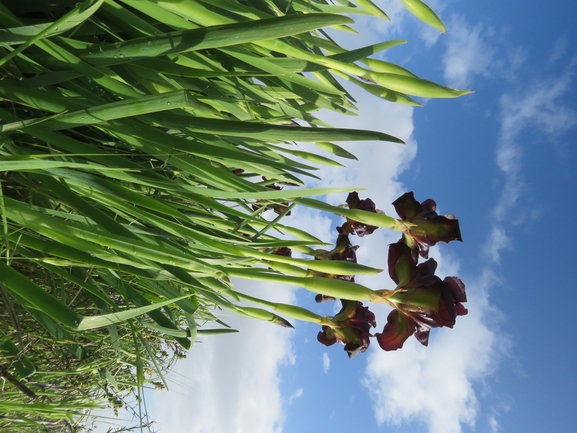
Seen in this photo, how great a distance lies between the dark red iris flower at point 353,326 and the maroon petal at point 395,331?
0.05 metres

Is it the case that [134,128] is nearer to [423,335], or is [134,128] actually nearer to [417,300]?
[417,300]

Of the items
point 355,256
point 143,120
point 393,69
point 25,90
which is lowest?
point 25,90

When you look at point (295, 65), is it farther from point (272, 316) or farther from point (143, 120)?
point (272, 316)

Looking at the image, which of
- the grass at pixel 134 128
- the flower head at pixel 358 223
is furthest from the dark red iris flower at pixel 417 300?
the flower head at pixel 358 223

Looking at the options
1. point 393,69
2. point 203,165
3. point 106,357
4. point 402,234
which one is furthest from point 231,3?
point 106,357

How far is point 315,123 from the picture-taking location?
1.33 metres

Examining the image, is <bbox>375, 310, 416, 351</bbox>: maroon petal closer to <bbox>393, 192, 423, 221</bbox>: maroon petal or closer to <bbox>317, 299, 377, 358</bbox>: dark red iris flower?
<bbox>317, 299, 377, 358</bbox>: dark red iris flower

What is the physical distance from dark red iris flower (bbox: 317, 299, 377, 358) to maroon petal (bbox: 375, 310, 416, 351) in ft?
0.15

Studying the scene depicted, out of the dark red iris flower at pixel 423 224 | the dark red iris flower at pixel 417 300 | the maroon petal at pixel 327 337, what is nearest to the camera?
the dark red iris flower at pixel 417 300

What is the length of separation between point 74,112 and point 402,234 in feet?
2.74

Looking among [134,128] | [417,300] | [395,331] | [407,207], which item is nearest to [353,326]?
[395,331]

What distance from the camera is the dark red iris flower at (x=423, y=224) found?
1147 mm

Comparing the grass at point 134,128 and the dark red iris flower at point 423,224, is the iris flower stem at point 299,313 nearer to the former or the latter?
the grass at point 134,128

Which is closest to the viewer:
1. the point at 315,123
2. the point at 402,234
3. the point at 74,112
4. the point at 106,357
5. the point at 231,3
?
the point at 74,112
